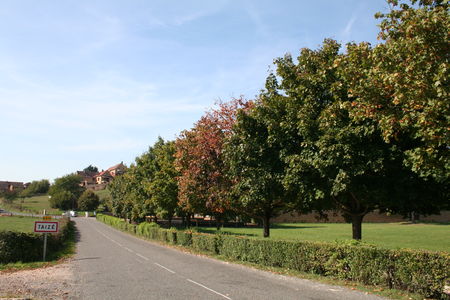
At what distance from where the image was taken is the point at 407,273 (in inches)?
399

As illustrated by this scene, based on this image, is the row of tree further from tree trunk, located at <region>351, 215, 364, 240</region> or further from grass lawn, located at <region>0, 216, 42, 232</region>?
grass lawn, located at <region>0, 216, 42, 232</region>

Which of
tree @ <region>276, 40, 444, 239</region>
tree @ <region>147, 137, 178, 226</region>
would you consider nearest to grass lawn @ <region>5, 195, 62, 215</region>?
tree @ <region>147, 137, 178, 226</region>

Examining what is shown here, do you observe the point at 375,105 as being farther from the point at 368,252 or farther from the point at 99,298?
the point at 99,298

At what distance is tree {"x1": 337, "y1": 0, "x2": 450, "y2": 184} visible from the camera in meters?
9.53

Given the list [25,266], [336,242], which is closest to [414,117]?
[336,242]

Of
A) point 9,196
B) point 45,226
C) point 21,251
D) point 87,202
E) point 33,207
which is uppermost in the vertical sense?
point 45,226

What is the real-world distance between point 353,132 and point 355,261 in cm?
433

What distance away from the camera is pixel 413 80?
10.0 metres

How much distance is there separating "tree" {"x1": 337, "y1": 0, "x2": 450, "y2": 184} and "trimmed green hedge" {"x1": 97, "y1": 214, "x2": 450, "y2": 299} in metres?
2.73

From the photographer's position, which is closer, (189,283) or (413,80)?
(413,80)

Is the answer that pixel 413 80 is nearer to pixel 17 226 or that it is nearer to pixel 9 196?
pixel 17 226

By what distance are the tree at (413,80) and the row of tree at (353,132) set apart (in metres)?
0.03

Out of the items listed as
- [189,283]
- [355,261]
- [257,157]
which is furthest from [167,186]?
[355,261]

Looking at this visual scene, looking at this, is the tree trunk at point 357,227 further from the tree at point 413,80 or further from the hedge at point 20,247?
the hedge at point 20,247
